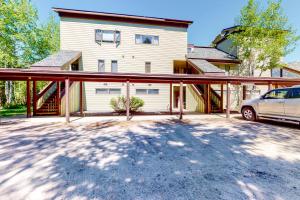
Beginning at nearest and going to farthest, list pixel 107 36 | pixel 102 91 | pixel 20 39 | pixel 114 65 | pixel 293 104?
pixel 293 104, pixel 102 91, pixel 107 36, pixel 114 65, pixel 20 39

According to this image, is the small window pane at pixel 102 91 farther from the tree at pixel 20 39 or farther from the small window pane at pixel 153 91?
the tree at pixel 20 39

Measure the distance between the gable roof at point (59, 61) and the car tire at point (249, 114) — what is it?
1298 centimetres

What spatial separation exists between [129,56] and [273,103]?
1205 centimetres

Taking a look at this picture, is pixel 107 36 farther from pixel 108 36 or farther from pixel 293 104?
pixel 293 104

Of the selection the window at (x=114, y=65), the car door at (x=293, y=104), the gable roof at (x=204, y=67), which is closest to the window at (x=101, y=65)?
the window at (x=114, y=65)

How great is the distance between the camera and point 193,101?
15.2 meters

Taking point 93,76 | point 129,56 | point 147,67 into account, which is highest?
point 129,56

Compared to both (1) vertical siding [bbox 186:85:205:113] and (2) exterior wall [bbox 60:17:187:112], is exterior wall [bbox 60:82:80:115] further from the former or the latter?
(1) vertical siding [bbox 186:85:205:113]

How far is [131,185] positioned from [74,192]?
38.6 inches

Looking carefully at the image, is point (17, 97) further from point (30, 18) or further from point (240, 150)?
point (240, 150)

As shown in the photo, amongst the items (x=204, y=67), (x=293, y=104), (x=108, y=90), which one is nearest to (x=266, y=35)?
(x=204, y=67)

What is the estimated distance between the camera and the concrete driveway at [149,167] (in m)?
2.68

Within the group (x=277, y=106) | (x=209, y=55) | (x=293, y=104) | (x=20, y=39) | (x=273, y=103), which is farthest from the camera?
(x=20, y=39)

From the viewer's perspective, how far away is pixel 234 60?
17.2 meters
